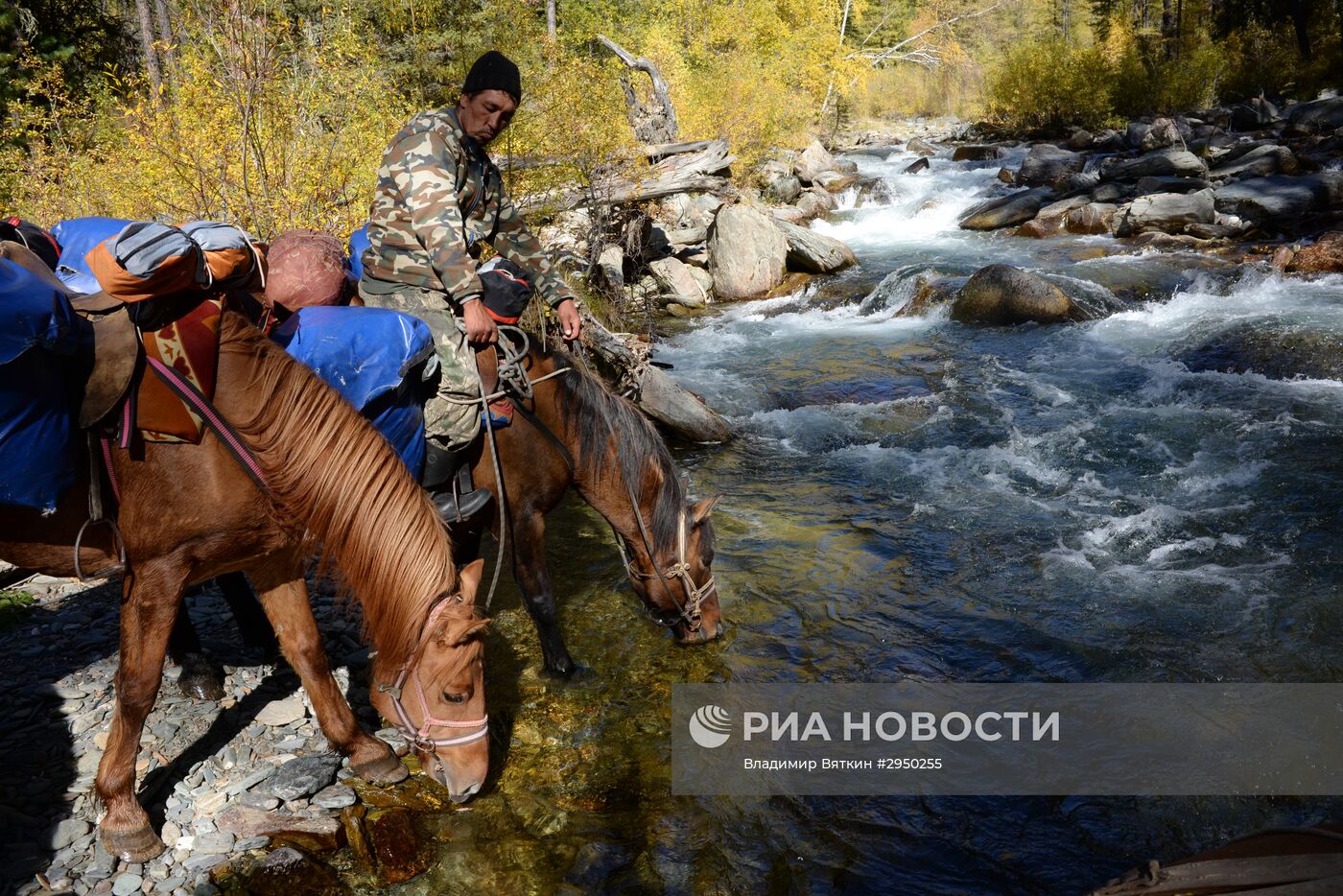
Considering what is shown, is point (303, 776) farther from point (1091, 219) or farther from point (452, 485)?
point (1091, 219)

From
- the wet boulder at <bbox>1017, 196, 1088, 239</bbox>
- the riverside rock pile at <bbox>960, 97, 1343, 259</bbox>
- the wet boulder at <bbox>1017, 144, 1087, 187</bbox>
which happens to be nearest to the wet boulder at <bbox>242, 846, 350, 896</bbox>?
the riverside rock pile at <bbox>960, 97, 1343, 259</bbox>

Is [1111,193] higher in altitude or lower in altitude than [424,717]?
higher

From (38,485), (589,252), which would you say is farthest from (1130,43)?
(38,485)

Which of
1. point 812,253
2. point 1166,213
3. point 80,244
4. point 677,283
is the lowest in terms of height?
point 677,283

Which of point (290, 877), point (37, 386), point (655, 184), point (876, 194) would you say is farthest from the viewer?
point (876, 194)

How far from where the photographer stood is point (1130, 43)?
92.9ft

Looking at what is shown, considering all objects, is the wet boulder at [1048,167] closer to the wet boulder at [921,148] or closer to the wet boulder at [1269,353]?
the wet boulder at [921,148]

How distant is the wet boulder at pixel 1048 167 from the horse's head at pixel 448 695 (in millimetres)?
20767

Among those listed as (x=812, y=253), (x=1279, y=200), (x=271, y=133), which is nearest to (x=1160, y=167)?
(x=1279, y=200)

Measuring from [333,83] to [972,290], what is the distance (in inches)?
343

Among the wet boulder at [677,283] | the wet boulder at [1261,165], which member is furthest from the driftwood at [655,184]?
the wet boulder at [1261,165]

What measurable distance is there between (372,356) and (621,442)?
1.25 meters

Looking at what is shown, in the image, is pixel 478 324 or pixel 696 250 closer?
pixel 478 324

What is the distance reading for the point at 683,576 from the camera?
4312mm
